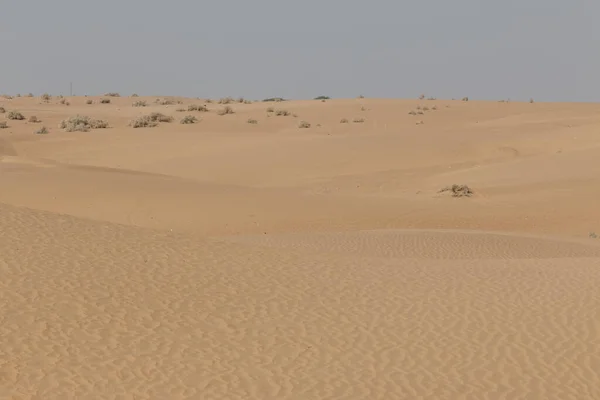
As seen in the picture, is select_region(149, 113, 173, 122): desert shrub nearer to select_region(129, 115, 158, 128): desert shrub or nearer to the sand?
select_region(129, 115, 158, 128): desert shrub

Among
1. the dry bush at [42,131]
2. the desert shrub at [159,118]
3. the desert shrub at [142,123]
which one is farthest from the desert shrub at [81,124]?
the desert shrub at [159,118]

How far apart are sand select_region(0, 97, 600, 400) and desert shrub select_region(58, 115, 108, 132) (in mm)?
15259

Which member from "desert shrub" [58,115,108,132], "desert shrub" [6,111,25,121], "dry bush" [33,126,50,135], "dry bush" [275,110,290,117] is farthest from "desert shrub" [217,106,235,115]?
"dry bush" [33,126,50,135]

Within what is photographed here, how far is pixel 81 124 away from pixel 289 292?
110 feet

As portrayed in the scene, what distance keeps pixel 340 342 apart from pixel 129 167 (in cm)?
2608

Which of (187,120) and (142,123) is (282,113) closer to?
(187,120)

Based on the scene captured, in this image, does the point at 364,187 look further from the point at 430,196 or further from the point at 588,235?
the point at 588,235

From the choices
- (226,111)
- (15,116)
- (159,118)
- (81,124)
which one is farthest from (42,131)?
(226,111)

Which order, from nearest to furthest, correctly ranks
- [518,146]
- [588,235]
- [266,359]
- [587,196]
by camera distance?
[266,359] → [588,235] → [587,196] → [518,146]

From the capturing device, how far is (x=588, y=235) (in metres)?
22.6

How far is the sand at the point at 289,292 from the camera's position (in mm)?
8516

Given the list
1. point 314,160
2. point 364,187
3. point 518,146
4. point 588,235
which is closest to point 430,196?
point 364,187

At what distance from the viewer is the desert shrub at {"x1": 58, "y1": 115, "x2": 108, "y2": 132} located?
4228 centimetres

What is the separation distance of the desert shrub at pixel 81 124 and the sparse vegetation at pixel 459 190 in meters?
21.7
